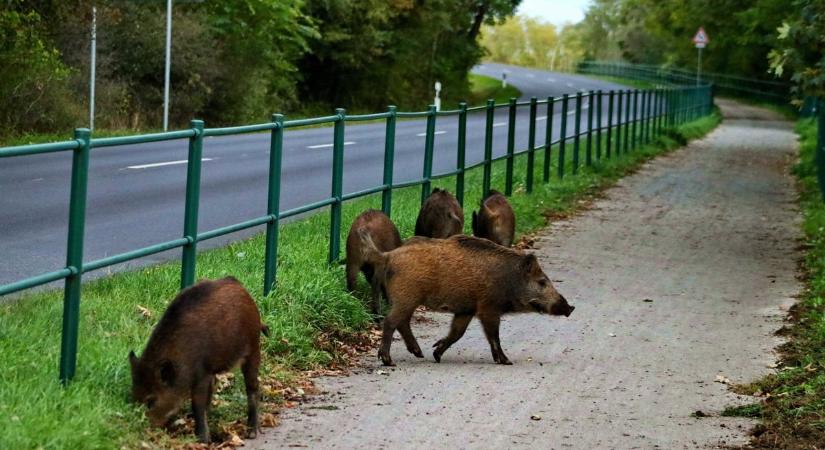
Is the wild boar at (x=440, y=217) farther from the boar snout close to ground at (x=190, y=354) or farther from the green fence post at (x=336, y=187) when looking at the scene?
the boar snout close to ground at (x=190, y=354)

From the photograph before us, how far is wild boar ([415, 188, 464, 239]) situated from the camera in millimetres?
11805

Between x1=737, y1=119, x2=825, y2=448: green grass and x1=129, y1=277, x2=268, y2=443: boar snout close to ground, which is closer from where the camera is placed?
x1=129, y1=277, x2=268, y2=443: boar snout close to ground

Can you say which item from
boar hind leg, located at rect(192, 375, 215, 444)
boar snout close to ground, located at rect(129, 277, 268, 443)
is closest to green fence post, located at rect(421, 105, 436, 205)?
boar snout close to ground, located at rect(129, 277, 268, 443)

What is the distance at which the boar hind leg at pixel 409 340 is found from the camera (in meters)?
9.05

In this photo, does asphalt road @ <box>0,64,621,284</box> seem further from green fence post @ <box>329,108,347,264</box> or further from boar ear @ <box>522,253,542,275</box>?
boar ear @ <box>522,253,542,275</box>

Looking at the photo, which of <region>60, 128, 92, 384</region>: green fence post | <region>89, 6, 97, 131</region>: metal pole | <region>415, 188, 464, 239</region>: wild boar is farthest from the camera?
<region>89, 6, 97, 131</region>: metal pole

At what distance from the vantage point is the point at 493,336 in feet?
30.0

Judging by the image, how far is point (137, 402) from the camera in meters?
6.61

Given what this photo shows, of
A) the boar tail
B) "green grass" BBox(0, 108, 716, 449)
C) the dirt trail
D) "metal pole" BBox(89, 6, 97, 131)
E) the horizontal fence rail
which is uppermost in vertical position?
the horizontal fence rail

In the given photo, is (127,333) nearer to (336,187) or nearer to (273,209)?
(273,209)

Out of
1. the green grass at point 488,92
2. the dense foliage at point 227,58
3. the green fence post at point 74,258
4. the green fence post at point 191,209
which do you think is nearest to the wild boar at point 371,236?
the green fence post at point 191,209

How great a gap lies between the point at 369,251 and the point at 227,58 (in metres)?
Answer: 26.4

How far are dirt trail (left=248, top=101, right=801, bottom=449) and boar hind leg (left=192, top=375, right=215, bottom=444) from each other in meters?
0.31

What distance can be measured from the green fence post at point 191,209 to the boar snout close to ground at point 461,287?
140 cm
